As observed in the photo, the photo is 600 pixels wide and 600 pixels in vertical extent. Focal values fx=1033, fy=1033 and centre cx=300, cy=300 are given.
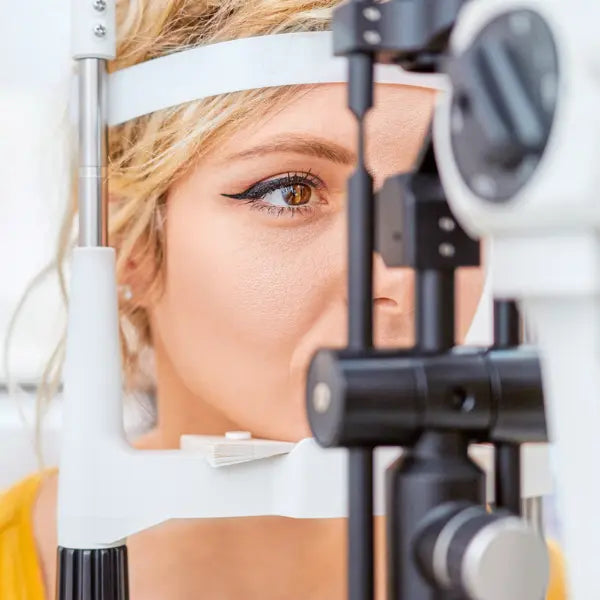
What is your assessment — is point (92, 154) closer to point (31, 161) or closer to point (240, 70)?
point (240, 70)

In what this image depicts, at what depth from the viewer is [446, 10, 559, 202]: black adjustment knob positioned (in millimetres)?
319

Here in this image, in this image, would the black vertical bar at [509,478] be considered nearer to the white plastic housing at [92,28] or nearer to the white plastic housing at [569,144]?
the white plastic housing at [569,144]

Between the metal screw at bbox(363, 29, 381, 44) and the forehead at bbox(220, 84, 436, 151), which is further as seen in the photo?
the forehead at bbox(220, 84, 436, 151)

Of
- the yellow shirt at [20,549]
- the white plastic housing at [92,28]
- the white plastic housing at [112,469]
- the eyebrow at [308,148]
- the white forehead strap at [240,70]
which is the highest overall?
the white plastic housing at [92,28]

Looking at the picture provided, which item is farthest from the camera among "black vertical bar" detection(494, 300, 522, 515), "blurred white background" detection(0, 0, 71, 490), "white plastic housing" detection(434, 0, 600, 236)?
"blurred white background" detection(0, 0, 71, 490)

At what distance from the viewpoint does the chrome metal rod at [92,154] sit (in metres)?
0.75

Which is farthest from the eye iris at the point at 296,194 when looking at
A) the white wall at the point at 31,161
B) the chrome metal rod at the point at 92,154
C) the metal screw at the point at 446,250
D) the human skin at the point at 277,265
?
the metal screw at the point at 446,250

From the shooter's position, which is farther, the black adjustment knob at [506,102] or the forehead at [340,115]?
the forehead at [340,115]

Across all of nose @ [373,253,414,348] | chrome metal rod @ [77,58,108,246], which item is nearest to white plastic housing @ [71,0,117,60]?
chrome metal rod @ [77,58,108,246]

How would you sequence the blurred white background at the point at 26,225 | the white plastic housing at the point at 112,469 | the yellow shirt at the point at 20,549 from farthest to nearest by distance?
the blurred white background at the point at 26,225 < the yellow shirt at the point at 20,549 < the white plastic housing at the point at 112,469

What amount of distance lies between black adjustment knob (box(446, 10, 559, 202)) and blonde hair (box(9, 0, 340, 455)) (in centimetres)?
45

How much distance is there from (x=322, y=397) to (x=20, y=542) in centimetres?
75

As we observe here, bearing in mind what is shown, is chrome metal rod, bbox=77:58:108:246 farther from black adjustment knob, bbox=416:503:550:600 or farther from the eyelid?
black adjustment knob, bbox=416:503:550:600

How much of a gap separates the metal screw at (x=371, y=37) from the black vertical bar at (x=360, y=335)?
0.03 meters
